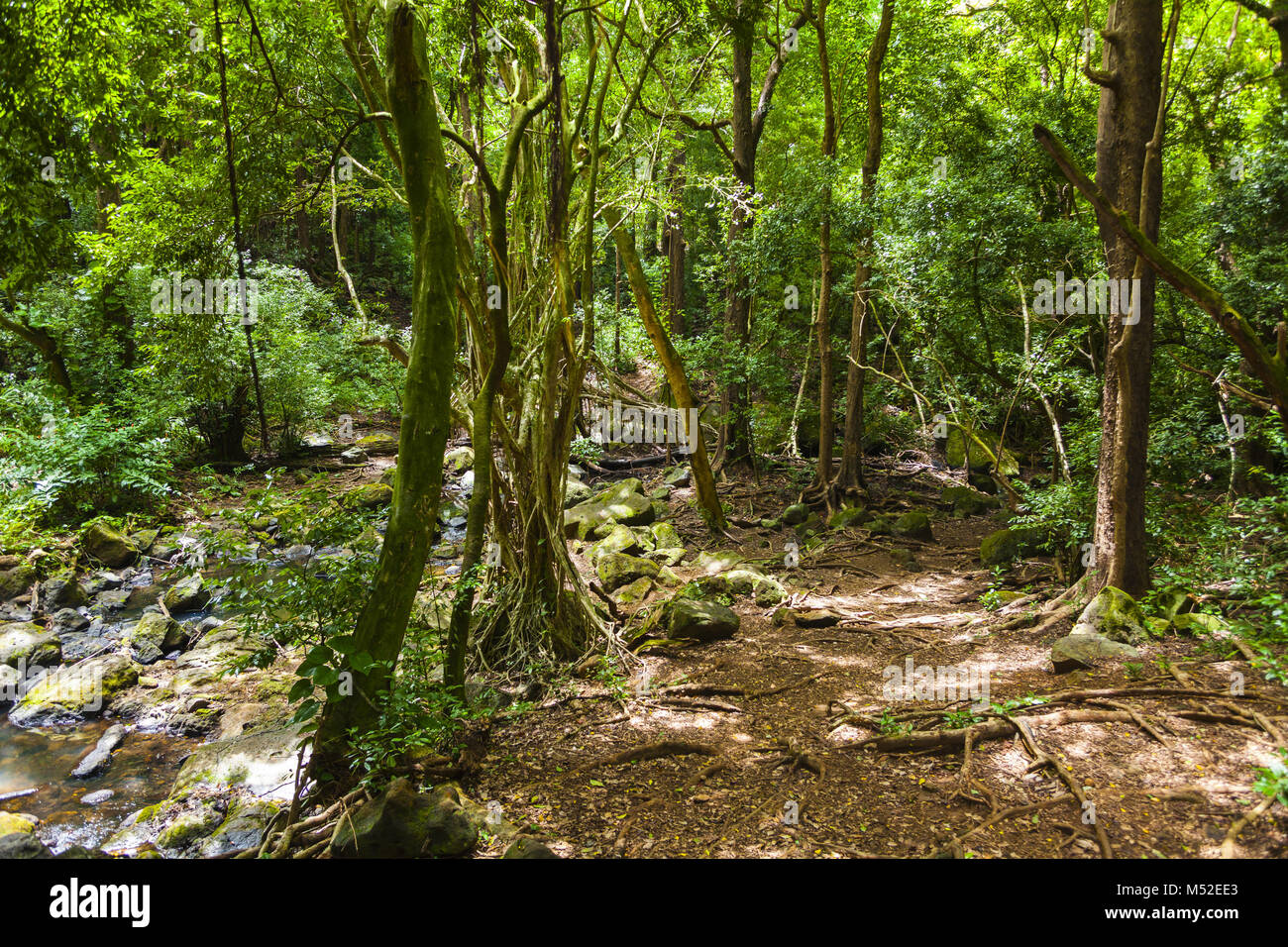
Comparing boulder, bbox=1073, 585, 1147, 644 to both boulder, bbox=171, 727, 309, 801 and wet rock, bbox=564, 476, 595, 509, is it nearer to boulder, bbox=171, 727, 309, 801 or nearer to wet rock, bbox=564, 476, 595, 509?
boulder, bbox=171, 727, 309, 801

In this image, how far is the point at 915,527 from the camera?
10438 mm

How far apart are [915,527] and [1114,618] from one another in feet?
17.1

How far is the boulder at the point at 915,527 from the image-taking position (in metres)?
10.4

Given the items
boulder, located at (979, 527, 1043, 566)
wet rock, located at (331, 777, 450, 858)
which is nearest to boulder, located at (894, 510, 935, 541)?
boulder, located at (979, 527, 1043, 566)

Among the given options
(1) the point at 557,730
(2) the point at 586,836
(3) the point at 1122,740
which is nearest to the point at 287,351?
(1) the point at 557,730

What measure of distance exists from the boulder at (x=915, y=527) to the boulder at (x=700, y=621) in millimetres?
4648

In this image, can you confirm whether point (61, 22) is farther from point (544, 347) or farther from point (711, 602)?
point (711, 602)

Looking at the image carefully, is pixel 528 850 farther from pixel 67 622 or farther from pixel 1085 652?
pixel 67 622

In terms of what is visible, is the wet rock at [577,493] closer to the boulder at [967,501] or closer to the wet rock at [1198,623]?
the boulder at [967,501]

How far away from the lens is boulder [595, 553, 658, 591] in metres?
8.46

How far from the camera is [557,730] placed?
492 centimetres

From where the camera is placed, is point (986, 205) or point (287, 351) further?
point (287, 351)

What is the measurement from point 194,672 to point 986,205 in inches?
388

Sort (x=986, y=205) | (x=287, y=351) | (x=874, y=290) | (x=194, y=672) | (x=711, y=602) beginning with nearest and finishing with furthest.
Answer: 1. (x=194, y=672)
2. (x=711, y=602)
3. (x=986, y=205)
4. (x=874, y=290)
5. (x=287, y=351)
